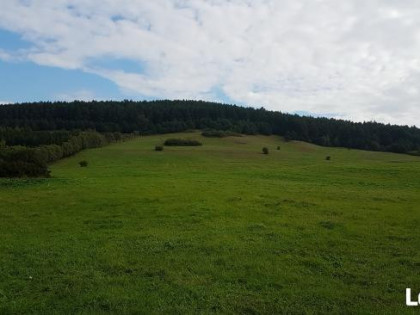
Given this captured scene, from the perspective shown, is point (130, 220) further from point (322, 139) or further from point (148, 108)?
point (148, 108)

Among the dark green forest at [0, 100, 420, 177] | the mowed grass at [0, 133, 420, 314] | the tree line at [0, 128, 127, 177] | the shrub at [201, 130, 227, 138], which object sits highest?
the dark green forest at [0, 100, 420, 177]

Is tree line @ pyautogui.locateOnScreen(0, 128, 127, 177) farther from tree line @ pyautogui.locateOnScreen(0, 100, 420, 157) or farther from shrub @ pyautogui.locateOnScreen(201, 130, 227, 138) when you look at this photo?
shrub @ pyautogui.locateOnScreen(201, 130, 227, 138)

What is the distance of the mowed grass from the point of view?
9930 mm

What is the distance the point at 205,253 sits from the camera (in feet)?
44.6

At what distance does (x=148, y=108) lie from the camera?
167250 mm

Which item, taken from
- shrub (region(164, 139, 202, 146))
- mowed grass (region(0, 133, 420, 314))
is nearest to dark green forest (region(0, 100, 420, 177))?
shrub (region(164, 139, 202, 146))

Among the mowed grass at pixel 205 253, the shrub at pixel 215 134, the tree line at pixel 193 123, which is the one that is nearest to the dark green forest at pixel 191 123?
the tree line at pixel 193 123

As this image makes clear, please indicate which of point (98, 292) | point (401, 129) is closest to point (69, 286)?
point (98, 292)

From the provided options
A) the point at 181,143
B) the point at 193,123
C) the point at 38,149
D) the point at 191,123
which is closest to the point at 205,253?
the point at 38,149

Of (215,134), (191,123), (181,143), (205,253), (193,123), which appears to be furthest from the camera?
(193,123)

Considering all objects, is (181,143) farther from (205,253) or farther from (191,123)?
(205,253)

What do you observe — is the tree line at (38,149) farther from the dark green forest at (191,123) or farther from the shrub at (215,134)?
the shrub at (215,134)

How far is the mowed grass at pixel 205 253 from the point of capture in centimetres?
993

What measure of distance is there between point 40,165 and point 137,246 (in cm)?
2775
